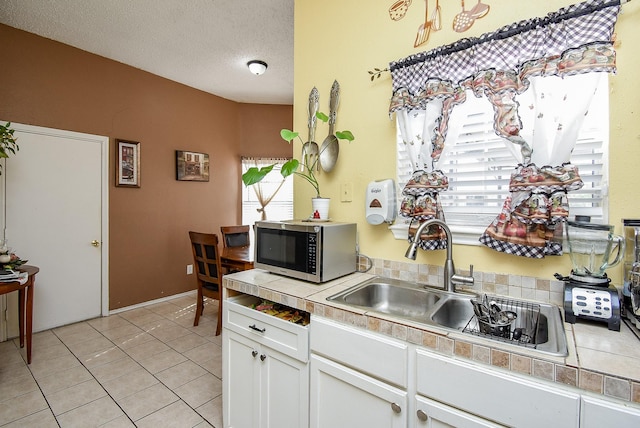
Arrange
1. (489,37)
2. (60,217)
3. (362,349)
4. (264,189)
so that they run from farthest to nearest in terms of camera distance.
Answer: (264,189)
(60,217)
(489,37)
(362,349)

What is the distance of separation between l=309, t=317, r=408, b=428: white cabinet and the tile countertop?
5 cm

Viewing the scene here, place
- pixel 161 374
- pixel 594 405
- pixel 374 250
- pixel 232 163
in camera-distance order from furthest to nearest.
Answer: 1. pixel 232 163
2. pixel 161 374
3. pixel 374 250
4. pixel 594 405

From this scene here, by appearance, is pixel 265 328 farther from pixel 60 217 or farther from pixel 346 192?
pixel 60 217

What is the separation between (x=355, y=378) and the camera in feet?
3.76

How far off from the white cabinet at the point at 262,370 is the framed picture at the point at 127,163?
2.68m

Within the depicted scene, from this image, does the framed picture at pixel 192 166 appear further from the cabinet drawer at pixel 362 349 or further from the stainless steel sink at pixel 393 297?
the cabinet drawer at pixel 362 349

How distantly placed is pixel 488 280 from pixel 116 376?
8.49ft

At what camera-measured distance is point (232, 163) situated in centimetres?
469

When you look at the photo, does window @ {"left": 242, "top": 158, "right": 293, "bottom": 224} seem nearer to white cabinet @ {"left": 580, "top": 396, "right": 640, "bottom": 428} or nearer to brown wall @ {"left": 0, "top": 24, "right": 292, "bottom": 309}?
brown wall @ {"left": 0, "top": 24, "right": 292, "bottom": 309}

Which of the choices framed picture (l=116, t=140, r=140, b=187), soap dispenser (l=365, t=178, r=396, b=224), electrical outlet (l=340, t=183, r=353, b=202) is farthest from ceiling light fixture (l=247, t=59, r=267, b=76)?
soap dispenser (l=365, t=178, r=396, b=224)

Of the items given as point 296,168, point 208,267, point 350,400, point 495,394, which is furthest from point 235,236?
point 495,394

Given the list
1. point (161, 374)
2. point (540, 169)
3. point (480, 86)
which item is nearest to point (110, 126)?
point (161, 374)

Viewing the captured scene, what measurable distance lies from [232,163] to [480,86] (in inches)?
153

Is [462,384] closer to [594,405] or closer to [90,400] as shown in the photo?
[594,405]
